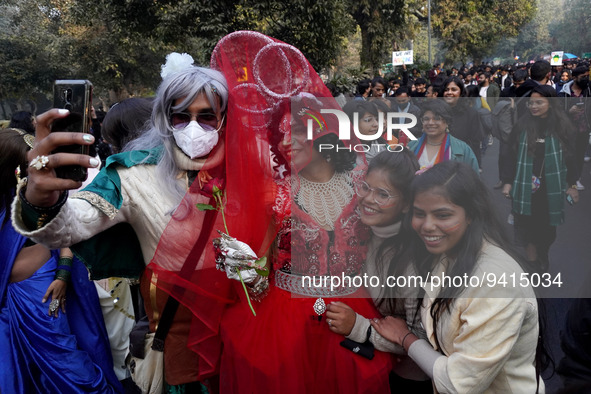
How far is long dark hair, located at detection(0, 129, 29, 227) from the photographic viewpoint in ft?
7.72

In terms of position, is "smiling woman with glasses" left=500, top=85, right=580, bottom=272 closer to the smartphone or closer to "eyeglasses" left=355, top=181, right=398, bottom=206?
"eyeglasses" left=355, top=181, right=398, bottom=206

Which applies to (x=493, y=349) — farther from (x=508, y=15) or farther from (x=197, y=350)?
(x=508, y=15)

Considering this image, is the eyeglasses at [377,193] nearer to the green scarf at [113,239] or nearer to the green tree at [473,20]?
the green scarf at [113,239]

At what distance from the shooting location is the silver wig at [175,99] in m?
1.88

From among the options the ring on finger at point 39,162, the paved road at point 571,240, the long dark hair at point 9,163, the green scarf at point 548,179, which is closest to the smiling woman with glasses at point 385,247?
the paved road at point 571,240

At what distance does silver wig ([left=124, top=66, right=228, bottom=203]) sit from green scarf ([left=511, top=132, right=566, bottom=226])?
1.20m

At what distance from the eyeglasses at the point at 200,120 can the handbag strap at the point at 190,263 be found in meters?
0.32

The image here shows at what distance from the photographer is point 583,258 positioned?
4.67 ft

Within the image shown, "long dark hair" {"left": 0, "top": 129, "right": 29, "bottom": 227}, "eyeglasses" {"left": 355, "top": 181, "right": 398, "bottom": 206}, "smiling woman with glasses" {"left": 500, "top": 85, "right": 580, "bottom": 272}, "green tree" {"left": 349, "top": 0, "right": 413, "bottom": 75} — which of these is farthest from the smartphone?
"green tree" {"left": 349, "top": 0, "right": 413, "bottom": 75}

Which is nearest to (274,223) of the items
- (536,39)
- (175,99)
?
(175,99)

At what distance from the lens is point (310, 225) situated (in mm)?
1787

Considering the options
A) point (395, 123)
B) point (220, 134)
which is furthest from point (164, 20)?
point (395, 123)

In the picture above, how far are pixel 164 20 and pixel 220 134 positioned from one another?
28.6 feet

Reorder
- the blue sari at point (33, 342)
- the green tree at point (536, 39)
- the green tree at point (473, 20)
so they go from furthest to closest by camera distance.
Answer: the green tree at point (536, 39) → the green tree at point (473, 20) → the blue sari at point (33, 342)
